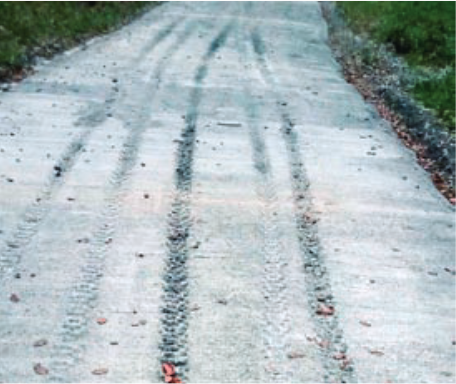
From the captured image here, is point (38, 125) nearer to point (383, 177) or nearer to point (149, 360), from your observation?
point (383, 177)

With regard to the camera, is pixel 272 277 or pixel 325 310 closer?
pixel 325 310

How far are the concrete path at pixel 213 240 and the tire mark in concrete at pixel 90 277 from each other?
0.06 feet

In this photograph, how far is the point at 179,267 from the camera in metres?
7.11

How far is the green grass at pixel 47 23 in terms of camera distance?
15961 millimetres

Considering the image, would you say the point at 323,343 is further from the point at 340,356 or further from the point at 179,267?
the point at 179,267

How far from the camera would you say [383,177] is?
10.1 metres

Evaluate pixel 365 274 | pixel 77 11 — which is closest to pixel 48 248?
pixel 365 274

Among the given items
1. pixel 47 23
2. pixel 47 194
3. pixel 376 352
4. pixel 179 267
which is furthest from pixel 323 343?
pixel 47 23

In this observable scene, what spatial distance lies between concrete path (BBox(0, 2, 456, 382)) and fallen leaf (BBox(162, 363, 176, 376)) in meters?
0.06

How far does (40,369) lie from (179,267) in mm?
1971

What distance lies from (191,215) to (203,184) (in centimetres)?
102

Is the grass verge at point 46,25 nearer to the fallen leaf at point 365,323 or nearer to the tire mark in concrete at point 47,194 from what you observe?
the tire mark in concrete at point 47,194

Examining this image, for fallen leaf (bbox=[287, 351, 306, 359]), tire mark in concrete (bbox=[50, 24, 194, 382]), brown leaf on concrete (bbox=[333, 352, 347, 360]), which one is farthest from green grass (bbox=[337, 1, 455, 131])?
fallen leaf (bbox=[287, 351, 306, 359])

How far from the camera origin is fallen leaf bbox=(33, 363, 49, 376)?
5.35m
